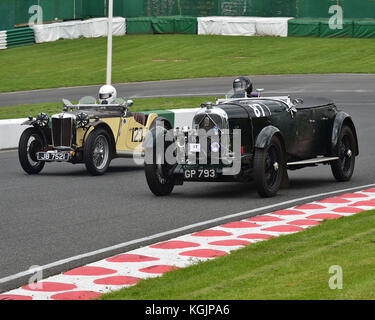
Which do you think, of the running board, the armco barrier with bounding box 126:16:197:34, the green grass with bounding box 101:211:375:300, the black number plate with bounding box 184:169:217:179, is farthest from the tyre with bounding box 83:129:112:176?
the armco barrier with bounding box 126:16:197:34

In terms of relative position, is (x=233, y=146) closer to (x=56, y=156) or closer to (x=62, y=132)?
(x=56, y=156)

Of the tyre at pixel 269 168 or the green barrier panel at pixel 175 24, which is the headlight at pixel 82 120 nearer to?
the tyre at pixel 269 168

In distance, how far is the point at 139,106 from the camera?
99.8 ft

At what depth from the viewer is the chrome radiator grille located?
16.8 meters

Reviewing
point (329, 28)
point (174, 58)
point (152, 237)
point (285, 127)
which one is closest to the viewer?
point (152, 237)

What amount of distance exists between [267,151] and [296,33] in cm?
3816

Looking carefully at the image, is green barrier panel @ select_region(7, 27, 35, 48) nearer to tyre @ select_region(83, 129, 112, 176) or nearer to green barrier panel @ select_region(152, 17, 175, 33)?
green barrier panel @ select_region(152, 17, 175, 33)

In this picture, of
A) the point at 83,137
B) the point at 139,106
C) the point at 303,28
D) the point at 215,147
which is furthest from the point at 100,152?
the point at 303,28

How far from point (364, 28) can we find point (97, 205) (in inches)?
1492

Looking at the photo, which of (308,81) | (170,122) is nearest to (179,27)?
(308,81)

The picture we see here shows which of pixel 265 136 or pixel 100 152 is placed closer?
pixel 265 136

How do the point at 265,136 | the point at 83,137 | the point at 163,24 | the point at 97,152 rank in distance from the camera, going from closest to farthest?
the point at 265,136 → the point at 83,137 → the point at 97,152 → the point at 163,24

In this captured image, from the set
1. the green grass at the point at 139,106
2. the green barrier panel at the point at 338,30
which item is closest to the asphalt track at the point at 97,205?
the green grass at the point at 139,106

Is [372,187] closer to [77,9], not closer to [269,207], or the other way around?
[269,207]
